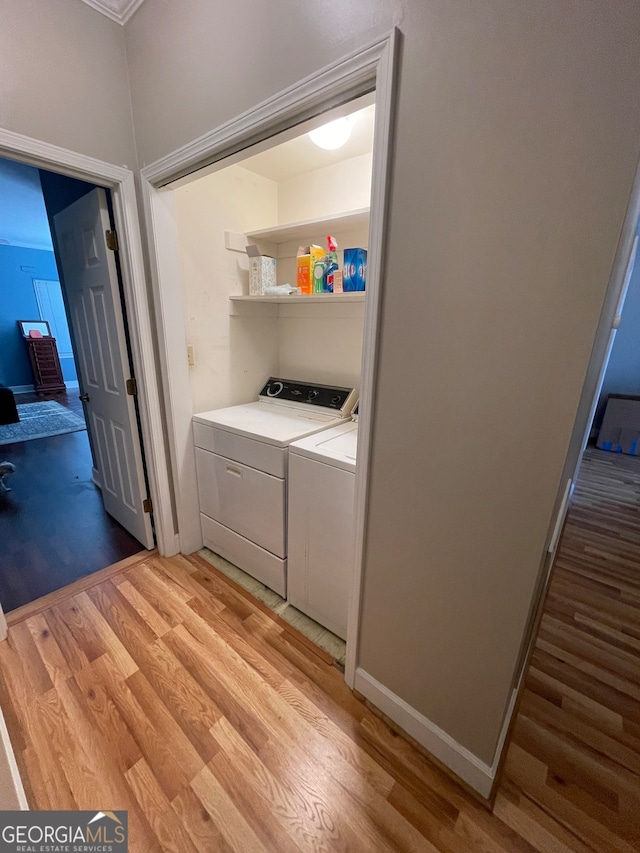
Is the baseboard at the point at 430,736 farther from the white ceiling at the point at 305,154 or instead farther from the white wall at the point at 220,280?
the white ceiling at the point at 305,154

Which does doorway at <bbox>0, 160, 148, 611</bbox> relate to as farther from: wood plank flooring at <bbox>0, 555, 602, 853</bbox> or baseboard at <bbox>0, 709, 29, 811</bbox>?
baseboard at <bbox>0, 709, 29, 811</bbox>

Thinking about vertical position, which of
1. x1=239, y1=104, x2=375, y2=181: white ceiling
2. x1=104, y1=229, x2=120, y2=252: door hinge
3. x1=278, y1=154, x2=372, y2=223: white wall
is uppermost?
x1=239, y1=104, x2=375, y2=181: white ceiling

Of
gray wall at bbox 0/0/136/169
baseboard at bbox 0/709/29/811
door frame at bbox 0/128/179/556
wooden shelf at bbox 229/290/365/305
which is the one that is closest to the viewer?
baseboard at bbox 0/709/29/811

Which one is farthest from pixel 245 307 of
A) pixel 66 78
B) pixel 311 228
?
pixel 66 78

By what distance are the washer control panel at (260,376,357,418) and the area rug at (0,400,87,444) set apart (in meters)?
3.13

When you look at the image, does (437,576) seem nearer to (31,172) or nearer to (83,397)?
(83,397)

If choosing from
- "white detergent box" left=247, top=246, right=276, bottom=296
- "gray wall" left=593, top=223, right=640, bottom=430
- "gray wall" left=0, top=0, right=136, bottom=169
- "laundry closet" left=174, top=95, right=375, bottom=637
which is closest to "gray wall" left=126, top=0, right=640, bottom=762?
"laundry closet" left=174, top=95, right=375, bottom=637

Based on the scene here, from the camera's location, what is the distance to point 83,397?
2447 mm

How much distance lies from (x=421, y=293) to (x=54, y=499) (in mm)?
3205

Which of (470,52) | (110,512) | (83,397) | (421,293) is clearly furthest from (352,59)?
(110,512)

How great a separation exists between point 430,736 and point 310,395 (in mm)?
1620

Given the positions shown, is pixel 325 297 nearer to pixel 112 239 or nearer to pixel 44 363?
pixel 112 239

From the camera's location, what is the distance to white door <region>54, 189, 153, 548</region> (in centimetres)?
179

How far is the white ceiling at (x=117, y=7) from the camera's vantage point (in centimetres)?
136
